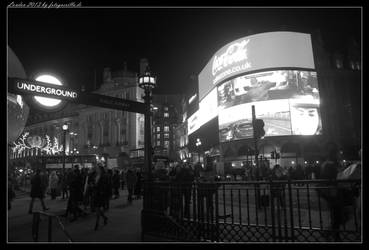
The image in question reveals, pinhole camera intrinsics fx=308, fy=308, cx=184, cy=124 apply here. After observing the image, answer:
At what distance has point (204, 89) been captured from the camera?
5975 cm

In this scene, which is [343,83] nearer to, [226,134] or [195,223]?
[226,134]

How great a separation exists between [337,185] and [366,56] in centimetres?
266

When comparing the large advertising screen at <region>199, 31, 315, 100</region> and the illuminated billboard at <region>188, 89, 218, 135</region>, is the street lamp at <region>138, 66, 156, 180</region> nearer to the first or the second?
the large advertising screen at <region>199, 31, 315, 100</region>

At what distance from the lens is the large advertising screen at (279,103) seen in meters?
43.5

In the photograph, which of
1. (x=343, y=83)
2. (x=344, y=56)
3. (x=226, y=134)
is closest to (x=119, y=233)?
(x=226, y=134)

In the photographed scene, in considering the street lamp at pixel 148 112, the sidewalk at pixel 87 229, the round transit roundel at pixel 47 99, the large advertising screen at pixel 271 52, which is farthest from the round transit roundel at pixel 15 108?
the large advertising screen at pixel 271 52

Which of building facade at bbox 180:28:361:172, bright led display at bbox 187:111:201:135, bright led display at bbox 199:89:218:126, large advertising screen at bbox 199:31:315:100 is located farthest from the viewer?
bright led display at bbox 187:111:201:135

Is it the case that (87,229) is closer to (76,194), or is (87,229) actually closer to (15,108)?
(76,194)

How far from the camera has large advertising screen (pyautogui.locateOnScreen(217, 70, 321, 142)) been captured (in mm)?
43469

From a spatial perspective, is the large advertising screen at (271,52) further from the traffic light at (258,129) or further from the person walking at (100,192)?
the person walking at (100,192)

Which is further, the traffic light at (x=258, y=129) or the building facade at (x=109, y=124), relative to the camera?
the building facade at (x=109, y=124)

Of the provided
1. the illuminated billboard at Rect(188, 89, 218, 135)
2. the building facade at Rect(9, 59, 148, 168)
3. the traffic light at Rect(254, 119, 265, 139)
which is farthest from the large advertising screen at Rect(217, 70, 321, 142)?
the building facade at Rect(9, 59, 148, 168)

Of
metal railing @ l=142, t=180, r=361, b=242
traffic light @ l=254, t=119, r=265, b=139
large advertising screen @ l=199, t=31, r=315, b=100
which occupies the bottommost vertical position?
metal railing @ l=142, t=180, r=361, b=242

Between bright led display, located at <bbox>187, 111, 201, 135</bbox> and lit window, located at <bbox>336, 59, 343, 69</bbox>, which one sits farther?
bright led display, located at <bbox>187, 111, 201, 135</bbox>
